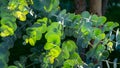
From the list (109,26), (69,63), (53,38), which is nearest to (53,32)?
(53,38)

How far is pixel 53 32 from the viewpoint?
4.23ft

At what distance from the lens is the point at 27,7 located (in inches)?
55.6

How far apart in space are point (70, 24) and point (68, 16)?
4cm

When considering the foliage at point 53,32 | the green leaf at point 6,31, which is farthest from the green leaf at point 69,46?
the green leaf at point 6,31

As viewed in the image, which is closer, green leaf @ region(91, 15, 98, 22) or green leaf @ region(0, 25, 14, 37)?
green leaf @ region(0, 25, 14, 37)

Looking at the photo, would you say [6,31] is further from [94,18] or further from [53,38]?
[94,18]

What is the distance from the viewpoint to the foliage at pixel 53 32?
4.24 feet

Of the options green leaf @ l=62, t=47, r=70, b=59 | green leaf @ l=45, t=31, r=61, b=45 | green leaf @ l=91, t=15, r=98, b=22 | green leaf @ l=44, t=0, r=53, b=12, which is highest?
green leaf @ l=44, t=0, r=53, b=12

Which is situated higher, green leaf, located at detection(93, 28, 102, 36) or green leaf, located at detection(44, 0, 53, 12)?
green leaf, located at detection(44, 0, 53, 12)

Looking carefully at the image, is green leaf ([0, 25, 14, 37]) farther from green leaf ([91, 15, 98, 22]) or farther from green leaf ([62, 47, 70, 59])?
green leaf ([91, 15, 98, 22])

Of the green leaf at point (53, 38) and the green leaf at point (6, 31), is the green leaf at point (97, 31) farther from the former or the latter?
the green leaf at point (6, 31)

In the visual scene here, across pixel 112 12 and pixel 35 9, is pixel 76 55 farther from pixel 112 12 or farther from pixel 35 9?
pixel 112 12

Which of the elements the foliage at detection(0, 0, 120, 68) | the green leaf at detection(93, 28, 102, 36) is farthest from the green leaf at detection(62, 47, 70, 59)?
the green leaf at detection(93, 28, 102, 36)

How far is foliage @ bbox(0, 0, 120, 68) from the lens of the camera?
1292 millimetres
